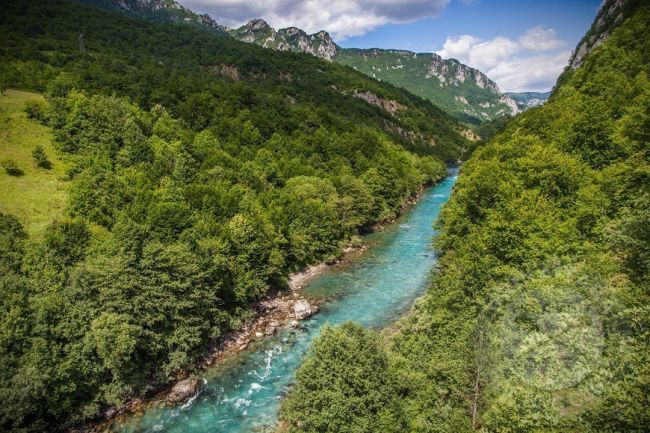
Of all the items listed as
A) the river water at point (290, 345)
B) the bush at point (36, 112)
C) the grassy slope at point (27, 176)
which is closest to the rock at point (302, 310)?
the river water at point (290, 345)

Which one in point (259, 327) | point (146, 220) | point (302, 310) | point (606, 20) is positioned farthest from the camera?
point (606, 20)

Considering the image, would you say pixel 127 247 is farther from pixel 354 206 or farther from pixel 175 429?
pixel 354 206

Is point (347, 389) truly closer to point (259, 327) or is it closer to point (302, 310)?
point (259, 327)

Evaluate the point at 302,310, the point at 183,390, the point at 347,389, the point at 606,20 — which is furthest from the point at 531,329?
the point at 606,20

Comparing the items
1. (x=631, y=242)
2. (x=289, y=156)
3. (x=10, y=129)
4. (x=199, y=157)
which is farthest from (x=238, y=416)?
(x=289, y=156)

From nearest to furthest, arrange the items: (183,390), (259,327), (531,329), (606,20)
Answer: (531,329)
(183,390)
(259,327)
(606,20)

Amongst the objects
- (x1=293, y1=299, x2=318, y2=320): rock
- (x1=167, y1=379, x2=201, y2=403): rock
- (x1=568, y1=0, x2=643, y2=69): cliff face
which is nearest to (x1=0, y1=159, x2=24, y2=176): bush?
(x1=167, y1=379, x2=201, y2=403): rock
